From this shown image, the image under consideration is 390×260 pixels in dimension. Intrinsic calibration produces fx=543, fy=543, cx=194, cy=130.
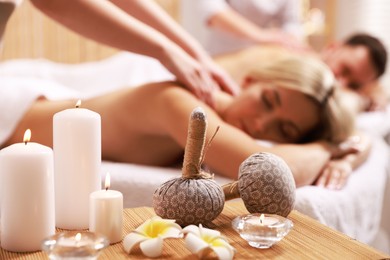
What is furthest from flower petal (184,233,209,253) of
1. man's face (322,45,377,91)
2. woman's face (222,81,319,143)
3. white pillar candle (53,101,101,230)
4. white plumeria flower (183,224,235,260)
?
man's face (322,45,377,91)

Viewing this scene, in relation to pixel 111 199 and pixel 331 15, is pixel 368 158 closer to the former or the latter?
pixel 111 199

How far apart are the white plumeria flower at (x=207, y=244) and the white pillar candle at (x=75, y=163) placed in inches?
8.2

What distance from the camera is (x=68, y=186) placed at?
89 centimetres

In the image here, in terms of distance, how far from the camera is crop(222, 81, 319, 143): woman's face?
64.9 inches

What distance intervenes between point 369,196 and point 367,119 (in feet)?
3.39

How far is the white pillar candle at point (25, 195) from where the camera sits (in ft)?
2.50

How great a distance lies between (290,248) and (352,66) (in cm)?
226

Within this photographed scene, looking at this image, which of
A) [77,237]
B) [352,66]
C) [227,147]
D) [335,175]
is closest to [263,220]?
[77,237]

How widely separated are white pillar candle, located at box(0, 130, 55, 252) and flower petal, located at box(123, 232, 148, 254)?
0.12 meters

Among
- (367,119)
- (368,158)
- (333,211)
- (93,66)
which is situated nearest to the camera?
(333,211)

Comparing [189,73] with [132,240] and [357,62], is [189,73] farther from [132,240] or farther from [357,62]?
[357,62]

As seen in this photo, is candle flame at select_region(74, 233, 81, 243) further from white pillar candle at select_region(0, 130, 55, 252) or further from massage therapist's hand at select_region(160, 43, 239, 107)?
massage therapist's hand at select_region(160, 43, 239, 107)

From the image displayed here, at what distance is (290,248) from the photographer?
818 millimetres

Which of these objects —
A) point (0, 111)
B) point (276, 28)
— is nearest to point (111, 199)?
point (0, 111)
